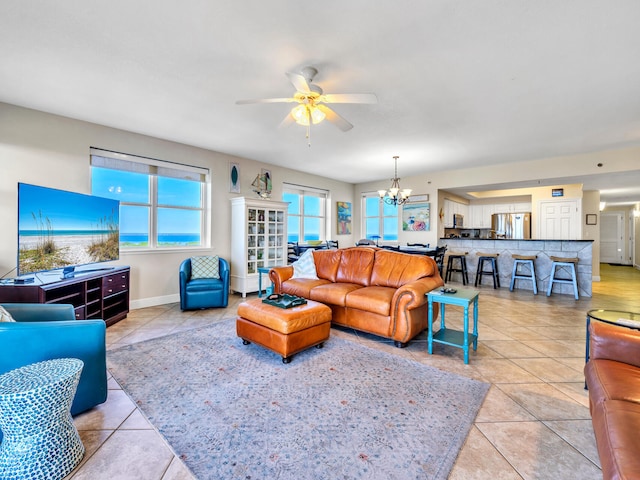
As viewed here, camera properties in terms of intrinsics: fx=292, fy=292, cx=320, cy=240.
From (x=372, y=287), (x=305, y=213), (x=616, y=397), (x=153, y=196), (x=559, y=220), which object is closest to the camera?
(x=616, y=397)

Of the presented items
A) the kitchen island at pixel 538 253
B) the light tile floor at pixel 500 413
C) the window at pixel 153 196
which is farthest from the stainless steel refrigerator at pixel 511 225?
the window at pixel 153 196

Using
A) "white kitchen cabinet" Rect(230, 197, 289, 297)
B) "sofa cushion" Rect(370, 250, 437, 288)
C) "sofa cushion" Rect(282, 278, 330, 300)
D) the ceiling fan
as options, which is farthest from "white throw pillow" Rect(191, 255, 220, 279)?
the ceiling fan

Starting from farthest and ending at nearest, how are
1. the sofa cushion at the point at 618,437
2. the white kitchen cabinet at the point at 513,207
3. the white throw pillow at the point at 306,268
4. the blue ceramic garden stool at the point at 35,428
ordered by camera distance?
the white kitchen cabinet at the point at 513,207, the white throw pillow at the point at 306,268, the blue ceramic garden stool at the point at 35,428, the sofa cushion at the point at 618,437

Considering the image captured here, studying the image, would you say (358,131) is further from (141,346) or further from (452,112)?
(141,346)

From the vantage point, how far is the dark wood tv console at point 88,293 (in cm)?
264

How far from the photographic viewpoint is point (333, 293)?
3492mm

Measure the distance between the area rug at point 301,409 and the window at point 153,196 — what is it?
226 cm

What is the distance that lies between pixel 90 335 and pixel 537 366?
11.5ft

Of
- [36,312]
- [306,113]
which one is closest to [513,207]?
[306,113]

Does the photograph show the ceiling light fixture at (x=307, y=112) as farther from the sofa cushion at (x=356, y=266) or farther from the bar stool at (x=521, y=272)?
the bar stool at (x=521, y=272)

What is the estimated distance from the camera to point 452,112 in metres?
3.56

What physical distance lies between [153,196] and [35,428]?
388cm

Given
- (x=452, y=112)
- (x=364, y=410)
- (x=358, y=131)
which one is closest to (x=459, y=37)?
(x=452, y=112)

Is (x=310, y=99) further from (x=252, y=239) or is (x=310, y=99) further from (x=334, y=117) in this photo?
(x=252, y=239)
